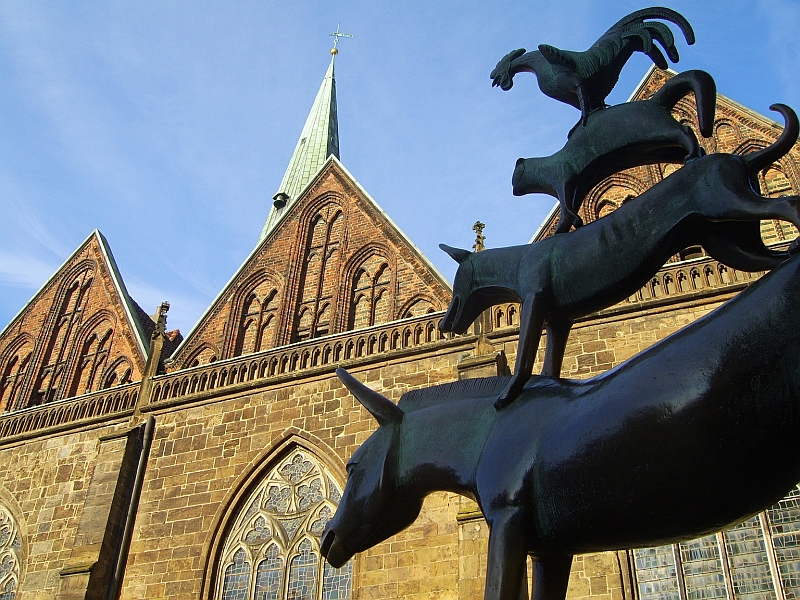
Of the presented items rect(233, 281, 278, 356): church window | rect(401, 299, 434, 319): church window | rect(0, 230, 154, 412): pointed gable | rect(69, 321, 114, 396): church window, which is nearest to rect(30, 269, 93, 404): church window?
rect(0, 230, 154, 412): pointed gable

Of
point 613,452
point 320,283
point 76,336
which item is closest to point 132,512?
point 320,283

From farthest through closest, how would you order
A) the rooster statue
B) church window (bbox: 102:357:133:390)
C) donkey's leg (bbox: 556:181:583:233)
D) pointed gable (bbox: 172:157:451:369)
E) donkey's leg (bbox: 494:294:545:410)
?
1. church window (bbox: 102:357:133:390)
2. pointed gable (bbox: 172:157:451:369)
3. the rooster statue
4. donkey's leg (bbox: 556:181:583:233)
5. donkey's leg (bbox: 494:294:545:410)

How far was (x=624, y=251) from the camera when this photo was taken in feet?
9.37

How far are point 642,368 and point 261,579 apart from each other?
385 inches

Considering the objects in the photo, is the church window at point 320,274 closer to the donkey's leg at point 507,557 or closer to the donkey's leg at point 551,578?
the donkey's leg at point 551,578

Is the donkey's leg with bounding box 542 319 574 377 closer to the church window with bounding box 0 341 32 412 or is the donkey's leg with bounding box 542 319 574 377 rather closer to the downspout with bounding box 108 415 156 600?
the downspout with bounding box 108 415 156 600

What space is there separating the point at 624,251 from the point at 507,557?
1.13 meters

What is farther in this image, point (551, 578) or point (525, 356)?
point (525, 356)

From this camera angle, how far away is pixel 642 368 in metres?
2.51

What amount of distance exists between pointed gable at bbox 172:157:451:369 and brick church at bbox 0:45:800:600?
4 centimetres

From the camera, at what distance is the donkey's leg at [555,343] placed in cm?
315

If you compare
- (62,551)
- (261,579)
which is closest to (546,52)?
(261,579)

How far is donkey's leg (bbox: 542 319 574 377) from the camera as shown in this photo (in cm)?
315

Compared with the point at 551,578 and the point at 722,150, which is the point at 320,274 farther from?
the point at 551,578
